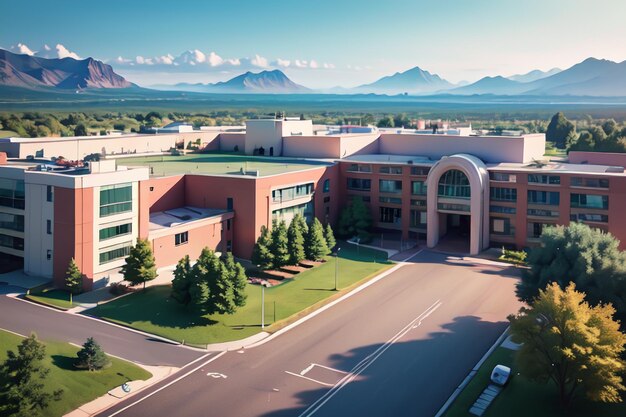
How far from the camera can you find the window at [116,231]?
42.2m

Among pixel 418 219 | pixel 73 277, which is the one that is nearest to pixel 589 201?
pixel 418 219

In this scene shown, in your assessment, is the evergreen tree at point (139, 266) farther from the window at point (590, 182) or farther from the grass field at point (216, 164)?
the window at point (590, 182)

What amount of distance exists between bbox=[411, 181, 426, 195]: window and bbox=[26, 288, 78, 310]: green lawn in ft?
111

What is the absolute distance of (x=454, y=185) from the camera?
5697 centimetres

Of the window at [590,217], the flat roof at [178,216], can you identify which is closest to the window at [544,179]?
the window at [590,217]

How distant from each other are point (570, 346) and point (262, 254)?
2651 cm

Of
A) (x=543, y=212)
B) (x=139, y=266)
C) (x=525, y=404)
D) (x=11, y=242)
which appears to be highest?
(x=543, y=212)

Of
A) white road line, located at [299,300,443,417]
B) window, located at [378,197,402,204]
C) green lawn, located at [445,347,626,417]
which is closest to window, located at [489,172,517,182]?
window, located at [378,197,402,204]

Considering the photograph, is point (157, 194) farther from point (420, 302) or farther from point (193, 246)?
point (420, 302)

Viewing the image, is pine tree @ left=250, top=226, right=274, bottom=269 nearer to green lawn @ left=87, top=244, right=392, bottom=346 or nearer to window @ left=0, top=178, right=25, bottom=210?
green lawn @ left=87, top=244, right=392, bottom=346

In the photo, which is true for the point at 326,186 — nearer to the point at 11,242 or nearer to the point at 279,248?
the point at 279,248

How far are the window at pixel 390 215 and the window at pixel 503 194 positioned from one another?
9.47m

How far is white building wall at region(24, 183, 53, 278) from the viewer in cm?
4238

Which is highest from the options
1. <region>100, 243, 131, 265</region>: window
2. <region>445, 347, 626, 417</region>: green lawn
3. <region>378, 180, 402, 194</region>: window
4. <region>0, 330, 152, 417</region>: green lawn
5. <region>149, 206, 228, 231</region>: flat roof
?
<region>378, 180, 402, 194</region>: window
